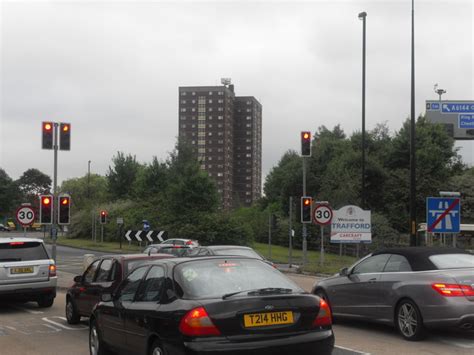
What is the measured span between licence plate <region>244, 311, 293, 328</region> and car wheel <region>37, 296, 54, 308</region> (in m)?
9.91

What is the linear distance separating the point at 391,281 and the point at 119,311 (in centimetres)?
463

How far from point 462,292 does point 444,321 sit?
0.50m

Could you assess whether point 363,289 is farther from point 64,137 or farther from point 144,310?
point 64,137

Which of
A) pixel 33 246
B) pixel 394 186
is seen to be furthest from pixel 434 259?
pixel 394 186

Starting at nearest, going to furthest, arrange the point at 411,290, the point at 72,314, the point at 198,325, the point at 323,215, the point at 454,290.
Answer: the point at 198,325 → the point at 454,290 → the point at 411,290 → the point at 72,314 → the point at 323,215

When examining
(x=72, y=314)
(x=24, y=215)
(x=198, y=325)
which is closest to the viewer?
(x=198, y=325)

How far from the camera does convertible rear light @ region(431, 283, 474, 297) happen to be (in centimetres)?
888

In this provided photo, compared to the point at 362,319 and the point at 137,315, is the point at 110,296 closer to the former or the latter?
the point at 137,315

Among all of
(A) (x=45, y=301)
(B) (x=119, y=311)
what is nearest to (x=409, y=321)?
(B) (x=119, y=311)

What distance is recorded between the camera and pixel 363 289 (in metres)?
10.3

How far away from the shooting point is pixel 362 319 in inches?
412

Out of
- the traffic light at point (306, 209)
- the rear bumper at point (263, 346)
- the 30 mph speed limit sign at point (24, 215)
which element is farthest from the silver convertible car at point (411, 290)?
the 30 mph speed limit sign at point (24, 215)

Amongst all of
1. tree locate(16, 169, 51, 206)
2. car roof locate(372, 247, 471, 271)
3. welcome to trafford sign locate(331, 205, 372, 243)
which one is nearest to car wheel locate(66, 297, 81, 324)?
car roof locate(372, 247, 471, 271)

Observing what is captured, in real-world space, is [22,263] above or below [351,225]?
below
